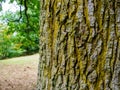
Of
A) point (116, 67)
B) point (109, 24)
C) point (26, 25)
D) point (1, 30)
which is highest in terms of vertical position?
point (109, 24)

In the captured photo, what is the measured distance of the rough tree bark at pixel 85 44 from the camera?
1646 millimetres

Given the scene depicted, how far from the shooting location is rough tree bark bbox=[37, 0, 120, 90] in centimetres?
165

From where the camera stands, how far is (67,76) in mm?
1734

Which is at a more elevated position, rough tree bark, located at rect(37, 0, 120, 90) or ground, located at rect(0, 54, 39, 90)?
rough tree bark, located at rect(37, 0, 120, 90)

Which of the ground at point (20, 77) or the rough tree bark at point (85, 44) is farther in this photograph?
the ground at point (20, 77)

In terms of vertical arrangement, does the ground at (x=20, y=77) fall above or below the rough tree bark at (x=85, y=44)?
below

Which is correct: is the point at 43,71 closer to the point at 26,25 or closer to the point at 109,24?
the point at 109,24

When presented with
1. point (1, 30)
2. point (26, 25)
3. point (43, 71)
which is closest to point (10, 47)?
point (1, 30)

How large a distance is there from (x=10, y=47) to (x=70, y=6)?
765 inches

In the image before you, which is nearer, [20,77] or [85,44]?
[85,44]

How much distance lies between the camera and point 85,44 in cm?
167

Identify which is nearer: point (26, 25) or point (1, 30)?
point (26, 25)

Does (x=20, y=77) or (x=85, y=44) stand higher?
(x=85, y=44)

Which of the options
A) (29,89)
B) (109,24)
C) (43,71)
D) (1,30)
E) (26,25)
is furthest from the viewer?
(1,30)
